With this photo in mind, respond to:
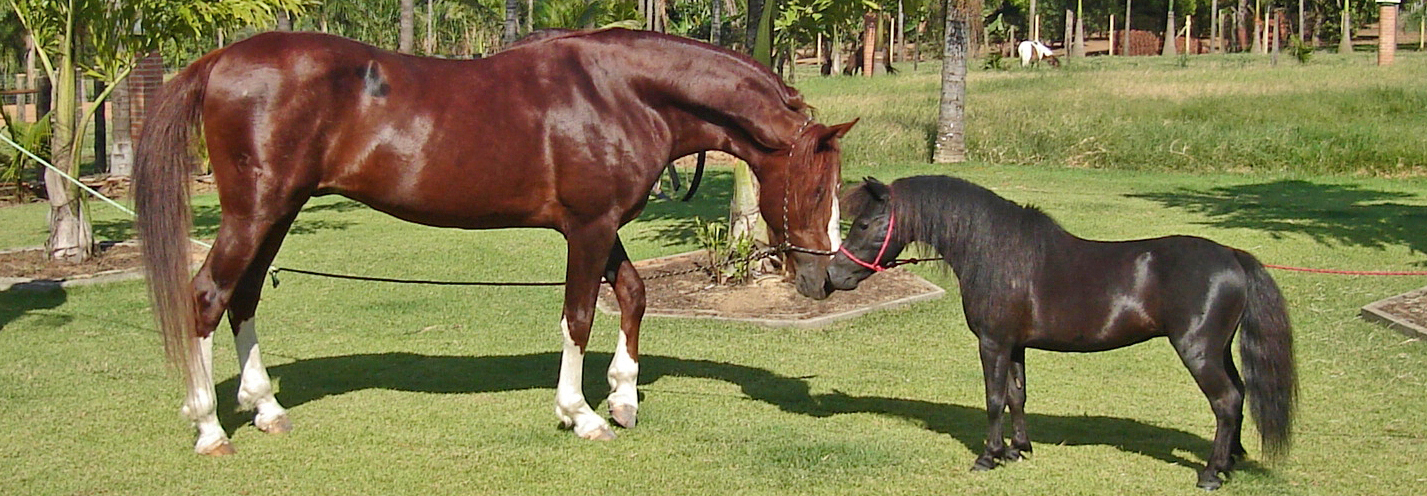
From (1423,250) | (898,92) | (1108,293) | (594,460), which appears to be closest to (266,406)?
(594,460)

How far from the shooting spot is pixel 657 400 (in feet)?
25.0

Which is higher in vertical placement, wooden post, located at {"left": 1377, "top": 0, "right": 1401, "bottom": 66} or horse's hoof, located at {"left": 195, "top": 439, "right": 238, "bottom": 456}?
wooden post, located at {"left": 1377, "top": 0, "right": 1401, "bottom": 66}

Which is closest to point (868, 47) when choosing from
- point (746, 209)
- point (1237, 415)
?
point (746, 209)

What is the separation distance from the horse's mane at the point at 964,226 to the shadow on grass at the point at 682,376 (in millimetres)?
959

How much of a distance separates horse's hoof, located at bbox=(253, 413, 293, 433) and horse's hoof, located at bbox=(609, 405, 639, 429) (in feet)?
5.21

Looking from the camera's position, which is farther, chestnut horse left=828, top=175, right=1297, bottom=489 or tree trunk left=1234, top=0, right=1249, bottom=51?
tree trunk left=1234, top=0, right=1249, bottom=51

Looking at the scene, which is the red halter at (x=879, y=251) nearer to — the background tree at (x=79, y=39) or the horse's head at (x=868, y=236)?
the horse's head at (x=868, y=236)

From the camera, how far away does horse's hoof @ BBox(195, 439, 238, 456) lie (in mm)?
6457

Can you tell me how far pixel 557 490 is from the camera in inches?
235

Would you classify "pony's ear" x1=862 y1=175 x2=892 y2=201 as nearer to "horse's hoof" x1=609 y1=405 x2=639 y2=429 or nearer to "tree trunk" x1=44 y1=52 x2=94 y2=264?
"horse's hoof" x1=609 y1=405 x2=639 y2=429

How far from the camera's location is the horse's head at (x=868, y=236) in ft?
19.4

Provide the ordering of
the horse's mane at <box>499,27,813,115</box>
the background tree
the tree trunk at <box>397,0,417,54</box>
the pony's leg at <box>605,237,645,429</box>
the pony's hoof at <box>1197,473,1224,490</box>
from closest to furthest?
1. the pony's hoof at <box>1197,473,1224,490</box>
2. the horse's mane at <box>499,27,813,115</box>
3. the pony's leg at <box>605,237,645,429</box>
4. the background tree
5. the tree trunk at <box>397,0,417,54</box>

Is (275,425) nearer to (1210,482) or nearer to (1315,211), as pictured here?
(1210,482)

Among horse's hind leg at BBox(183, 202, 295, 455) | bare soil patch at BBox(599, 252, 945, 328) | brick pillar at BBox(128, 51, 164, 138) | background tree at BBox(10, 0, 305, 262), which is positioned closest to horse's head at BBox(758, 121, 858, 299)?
horse's hind leg at BBox(183, 202, 295, 455)
